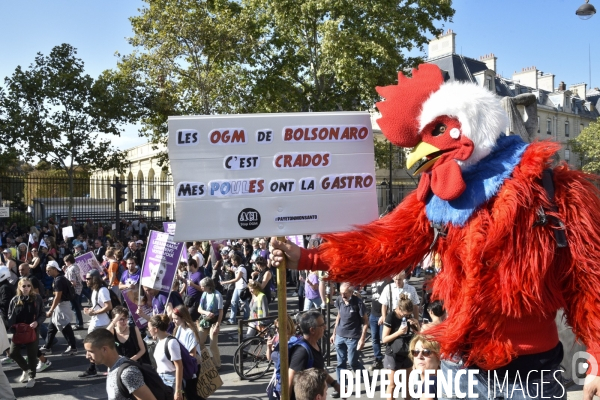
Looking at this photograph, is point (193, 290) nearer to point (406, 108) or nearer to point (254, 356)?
point (254, 356)

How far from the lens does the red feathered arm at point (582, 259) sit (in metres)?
2.21

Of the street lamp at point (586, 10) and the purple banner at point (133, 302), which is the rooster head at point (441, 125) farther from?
the street lamp at point (586, 10)

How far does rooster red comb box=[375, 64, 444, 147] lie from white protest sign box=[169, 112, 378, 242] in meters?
0.55

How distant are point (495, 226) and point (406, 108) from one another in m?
0.70

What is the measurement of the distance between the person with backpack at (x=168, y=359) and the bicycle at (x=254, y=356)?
2619 millimetres

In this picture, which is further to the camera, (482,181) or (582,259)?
(482,181)

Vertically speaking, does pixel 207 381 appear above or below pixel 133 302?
below

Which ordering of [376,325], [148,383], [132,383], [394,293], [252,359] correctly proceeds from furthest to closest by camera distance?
[252,359], [376,325], [394,293], [148,383], [132,383]

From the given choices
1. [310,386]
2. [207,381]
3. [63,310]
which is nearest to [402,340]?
[207,381]

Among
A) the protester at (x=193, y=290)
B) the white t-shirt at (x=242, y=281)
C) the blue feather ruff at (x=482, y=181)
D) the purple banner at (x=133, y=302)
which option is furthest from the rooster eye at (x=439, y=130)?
the white t-shirt at (x=242, y=281)

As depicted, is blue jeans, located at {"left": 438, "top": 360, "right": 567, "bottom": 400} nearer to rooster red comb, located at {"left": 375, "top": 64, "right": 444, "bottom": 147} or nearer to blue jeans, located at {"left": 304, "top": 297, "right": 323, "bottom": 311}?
rooster red comb, located at {"left": 375, "top": 64, "right": 444, "bottom": 147}

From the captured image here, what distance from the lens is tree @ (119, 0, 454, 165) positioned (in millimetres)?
18578

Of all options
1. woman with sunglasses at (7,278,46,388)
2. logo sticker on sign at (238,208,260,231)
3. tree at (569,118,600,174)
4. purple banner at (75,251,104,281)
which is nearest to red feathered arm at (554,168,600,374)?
logo sticker on sign at (238,208,260,231)

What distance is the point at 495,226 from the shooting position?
226 cm
